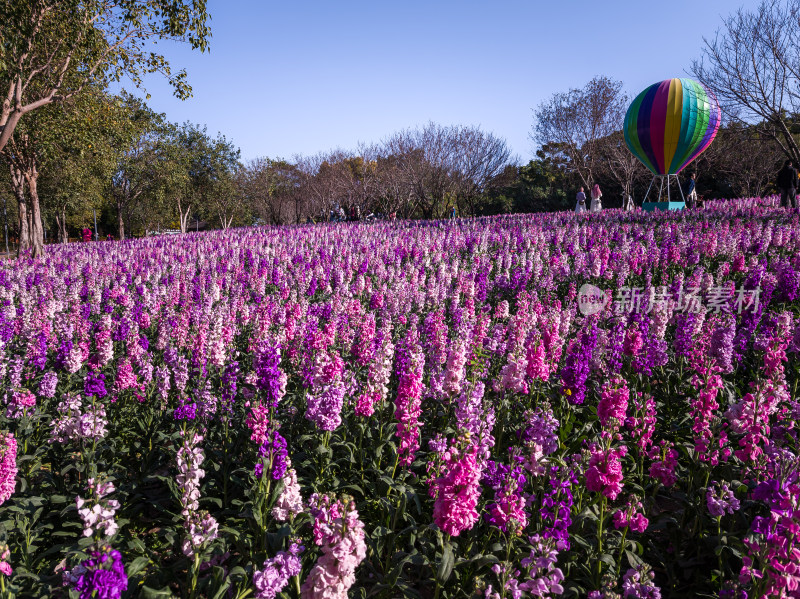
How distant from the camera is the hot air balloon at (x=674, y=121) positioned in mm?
26125

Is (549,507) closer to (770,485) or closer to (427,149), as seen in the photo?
(770,485)

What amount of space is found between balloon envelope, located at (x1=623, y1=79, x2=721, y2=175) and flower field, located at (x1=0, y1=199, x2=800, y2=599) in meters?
21.0

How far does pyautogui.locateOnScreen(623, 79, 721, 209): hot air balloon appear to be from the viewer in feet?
85.7

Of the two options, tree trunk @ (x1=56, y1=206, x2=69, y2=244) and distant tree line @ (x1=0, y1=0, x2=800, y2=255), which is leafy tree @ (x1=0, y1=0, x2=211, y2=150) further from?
tree trunk @ (x1=56, y1=206, x2=69, y2=244)

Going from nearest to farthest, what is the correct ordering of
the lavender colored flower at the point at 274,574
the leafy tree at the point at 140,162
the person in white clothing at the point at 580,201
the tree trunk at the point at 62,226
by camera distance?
1. the lavender colored flower at the point at 274,574
2. the person in white clothing at the point at 580,201
3. the leafy tree at the point at 140,162
4. the tree trunk at the point at 62,226

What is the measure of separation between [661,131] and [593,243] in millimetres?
15454

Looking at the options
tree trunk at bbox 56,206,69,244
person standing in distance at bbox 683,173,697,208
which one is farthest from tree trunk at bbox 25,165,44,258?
person standing in distance at bbox 683,173,697,208

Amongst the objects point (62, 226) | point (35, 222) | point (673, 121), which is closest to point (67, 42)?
point (35, 222)

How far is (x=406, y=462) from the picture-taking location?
481 centimetres

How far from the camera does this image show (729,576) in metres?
3.82

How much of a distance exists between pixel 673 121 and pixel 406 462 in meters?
28.6

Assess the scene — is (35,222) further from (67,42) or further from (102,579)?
(102,579)

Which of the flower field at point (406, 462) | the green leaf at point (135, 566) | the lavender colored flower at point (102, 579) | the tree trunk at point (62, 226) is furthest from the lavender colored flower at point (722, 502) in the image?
the tree trunk at point (62, 226)

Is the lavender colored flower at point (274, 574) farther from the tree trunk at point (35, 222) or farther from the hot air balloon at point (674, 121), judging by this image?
the hot air balloon at point (674, 121)
